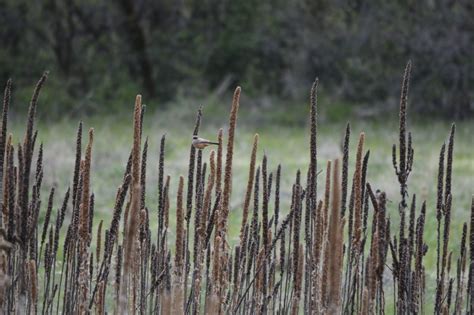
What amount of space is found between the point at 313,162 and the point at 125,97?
12.6 metres

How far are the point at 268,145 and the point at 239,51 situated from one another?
529cm

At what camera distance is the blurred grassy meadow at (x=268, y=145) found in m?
6.68

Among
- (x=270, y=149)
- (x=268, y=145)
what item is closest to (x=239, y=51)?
(x=268, y=145)

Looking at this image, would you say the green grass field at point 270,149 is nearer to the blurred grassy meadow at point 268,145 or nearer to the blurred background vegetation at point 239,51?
the blurred grassy meadow at point 268,145

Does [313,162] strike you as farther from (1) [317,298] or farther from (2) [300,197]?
(1) [317,298]

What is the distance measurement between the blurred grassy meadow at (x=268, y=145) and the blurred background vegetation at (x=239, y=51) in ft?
1.32

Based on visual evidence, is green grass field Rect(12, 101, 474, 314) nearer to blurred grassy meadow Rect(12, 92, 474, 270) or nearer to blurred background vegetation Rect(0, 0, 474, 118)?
blurred grassy meadow Rect(12, 92, 474, 270)

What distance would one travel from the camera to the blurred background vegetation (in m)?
12.3

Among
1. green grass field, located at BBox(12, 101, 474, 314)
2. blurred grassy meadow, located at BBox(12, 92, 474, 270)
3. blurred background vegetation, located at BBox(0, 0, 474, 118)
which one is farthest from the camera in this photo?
blurred background vegetation, located at BBox(0, 0, 474, 118)

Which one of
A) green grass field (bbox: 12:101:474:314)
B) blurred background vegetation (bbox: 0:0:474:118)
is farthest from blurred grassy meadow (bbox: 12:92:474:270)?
blurred background vegetation (bbox: 0:0:474:118)

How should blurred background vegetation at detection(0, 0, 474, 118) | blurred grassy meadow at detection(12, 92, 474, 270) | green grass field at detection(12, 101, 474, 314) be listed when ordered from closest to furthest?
green grass field at detection(12, 101, 474, 314)
blurred grassy meadow at detection(12, 92, 474, 270)
blurred background vegetation at detection(0, 0, 474, 118)

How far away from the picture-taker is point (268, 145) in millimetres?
9852

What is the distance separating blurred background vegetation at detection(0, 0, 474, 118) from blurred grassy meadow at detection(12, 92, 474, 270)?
0.40 meters

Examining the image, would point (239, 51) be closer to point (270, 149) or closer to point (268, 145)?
point (268, 145)
